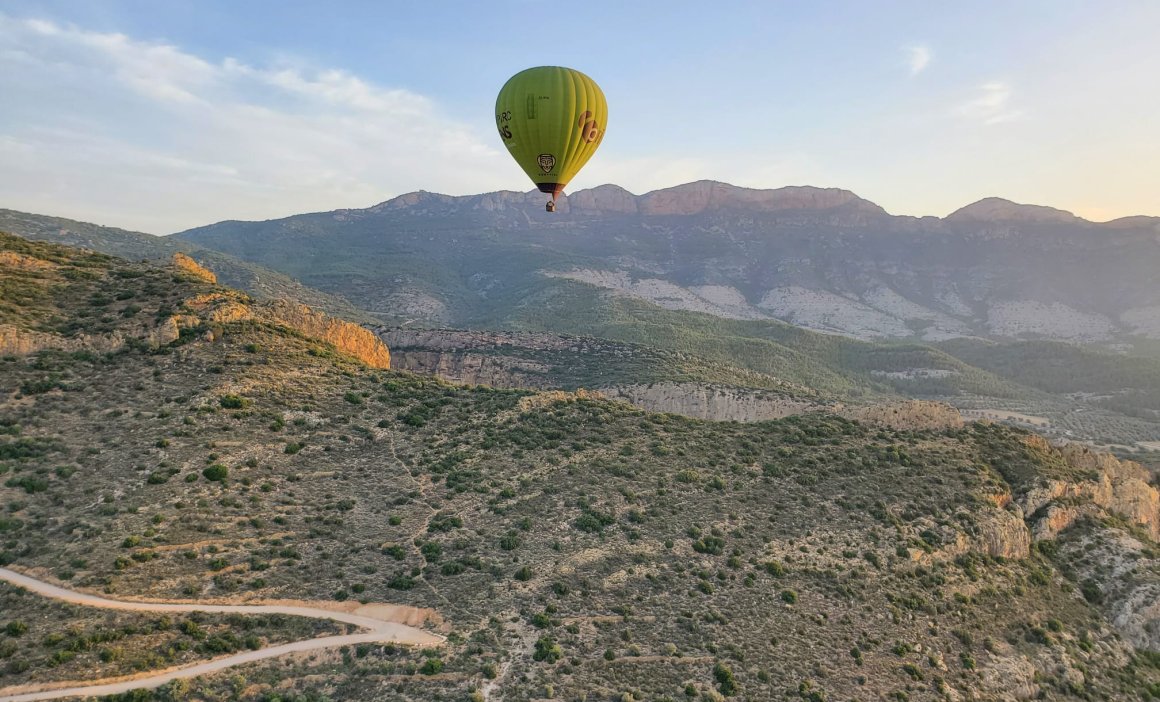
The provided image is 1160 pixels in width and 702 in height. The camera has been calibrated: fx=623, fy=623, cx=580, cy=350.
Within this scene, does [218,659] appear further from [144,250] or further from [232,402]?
[144,250]

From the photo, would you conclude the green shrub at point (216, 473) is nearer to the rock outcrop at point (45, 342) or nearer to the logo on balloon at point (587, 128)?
the rock outcrop at point (45, 342)

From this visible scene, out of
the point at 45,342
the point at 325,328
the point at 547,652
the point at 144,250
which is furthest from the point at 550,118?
the point at 144,250

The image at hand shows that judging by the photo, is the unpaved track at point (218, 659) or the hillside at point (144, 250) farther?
the hillside at point (144, 250)

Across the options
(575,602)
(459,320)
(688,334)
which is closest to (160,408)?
(575,602)

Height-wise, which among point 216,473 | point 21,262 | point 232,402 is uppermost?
point 21,262

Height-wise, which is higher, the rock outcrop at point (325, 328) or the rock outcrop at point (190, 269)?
the rock outcrop at point (190, 269)

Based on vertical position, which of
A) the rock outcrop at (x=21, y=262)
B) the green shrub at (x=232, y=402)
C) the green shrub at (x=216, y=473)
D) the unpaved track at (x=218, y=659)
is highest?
the rock outcrop at (x=21, y=262)

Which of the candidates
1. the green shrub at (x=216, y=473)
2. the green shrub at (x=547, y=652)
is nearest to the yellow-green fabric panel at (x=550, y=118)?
the green shrub at (x=216, y=473)
